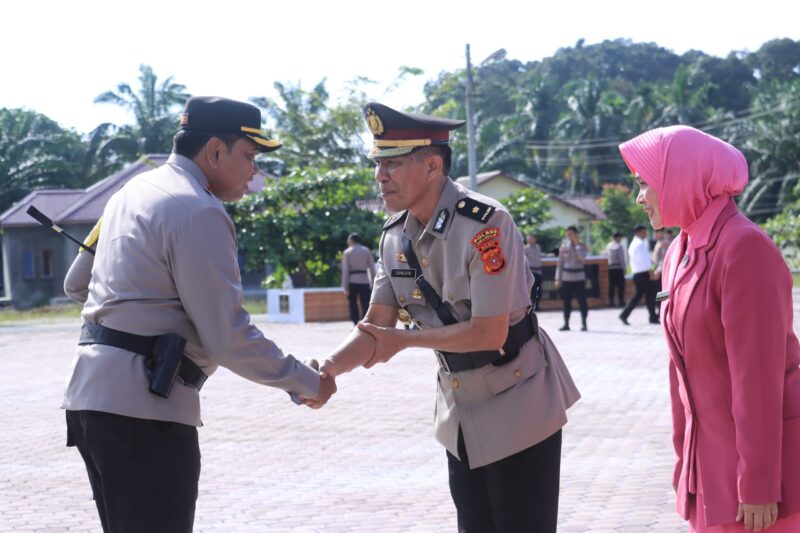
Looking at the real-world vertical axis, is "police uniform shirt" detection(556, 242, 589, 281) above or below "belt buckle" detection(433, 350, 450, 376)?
below

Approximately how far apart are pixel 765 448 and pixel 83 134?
177 ft

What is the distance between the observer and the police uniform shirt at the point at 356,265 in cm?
1983

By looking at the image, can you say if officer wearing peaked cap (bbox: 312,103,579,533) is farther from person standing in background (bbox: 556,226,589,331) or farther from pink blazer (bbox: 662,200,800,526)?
person standing in background (bbox: 556,226,589,331)

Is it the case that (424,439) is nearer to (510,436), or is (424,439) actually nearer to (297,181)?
(510,436)

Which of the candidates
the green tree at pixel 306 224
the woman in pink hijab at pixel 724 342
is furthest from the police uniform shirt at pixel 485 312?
the green tree at pixel 306 224

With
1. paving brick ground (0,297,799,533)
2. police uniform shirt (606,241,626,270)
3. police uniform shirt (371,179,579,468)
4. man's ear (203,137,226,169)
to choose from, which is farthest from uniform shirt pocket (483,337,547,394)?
police uniform shirt (606,241,626,270)

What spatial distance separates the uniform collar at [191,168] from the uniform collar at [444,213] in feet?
2.52

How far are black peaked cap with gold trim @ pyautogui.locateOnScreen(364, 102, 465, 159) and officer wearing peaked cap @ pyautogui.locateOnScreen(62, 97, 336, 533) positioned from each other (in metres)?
0.67

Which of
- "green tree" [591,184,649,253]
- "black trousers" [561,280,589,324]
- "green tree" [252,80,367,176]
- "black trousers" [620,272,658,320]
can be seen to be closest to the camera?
"black trousers" [561,280,589,324]

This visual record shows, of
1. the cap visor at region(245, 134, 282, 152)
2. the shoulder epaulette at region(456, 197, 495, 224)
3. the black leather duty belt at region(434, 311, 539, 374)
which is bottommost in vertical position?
the black leather duty belt at region(434, 311, 539, 374)

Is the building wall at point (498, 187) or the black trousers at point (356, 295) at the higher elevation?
the building wall at point (498, 187)

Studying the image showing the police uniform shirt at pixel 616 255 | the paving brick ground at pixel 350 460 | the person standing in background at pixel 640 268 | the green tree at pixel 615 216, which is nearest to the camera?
the paving brick ground at pixel 350 460

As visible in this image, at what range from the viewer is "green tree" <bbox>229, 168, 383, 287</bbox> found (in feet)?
80.8

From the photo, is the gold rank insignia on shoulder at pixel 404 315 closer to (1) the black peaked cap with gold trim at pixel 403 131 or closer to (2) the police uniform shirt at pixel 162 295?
(1) the black peaked cap with gold trim at pixel 403 131
